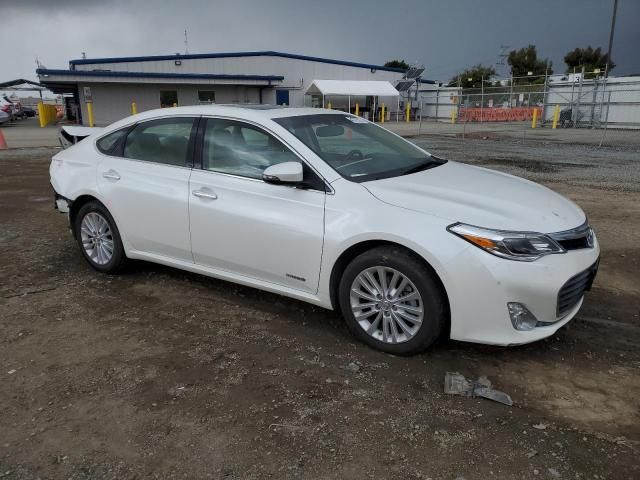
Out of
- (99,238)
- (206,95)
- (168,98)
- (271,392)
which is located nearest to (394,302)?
(271,392)

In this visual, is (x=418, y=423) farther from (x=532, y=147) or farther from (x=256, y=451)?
(x=532, y=147)

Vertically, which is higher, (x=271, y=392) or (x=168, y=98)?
(x=168, y=98)

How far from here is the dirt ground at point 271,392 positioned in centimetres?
255

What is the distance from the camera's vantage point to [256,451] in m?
2.62

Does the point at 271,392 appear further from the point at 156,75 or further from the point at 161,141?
the point at 156,75

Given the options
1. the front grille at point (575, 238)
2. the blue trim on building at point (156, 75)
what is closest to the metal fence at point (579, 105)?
the blue trim on building at point (156, 75)

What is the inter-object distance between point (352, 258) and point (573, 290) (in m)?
1.40

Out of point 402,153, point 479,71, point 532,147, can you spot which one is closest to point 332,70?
point 532,147

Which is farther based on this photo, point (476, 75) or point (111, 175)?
point (476, 75)

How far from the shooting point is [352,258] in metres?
3.59

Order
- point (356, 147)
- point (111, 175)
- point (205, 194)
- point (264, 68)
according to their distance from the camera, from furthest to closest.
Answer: point (264, 68) → point (111, 175) → point (356, 147) → point (205, 194)

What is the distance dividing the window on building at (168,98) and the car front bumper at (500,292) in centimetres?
3781

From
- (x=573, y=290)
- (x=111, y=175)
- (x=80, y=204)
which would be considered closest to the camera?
(x=573, y=290)

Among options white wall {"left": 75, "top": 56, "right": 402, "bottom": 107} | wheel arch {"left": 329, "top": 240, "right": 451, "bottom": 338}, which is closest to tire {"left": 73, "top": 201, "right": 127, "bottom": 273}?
wheel arch {"left": 329, "top": 240, "right": 451, "bottom": 338}
